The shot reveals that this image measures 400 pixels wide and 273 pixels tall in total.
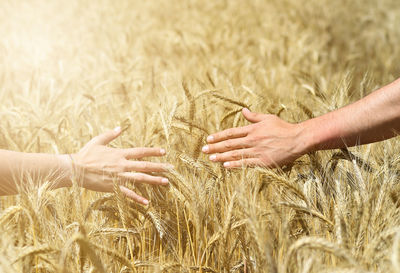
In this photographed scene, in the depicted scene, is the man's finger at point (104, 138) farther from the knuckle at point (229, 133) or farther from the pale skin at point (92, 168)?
the knuckle at point (229, 133)

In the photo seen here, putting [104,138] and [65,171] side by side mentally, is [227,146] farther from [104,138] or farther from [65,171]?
[65,171]

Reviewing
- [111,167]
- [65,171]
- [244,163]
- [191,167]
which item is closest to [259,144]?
[244,163]

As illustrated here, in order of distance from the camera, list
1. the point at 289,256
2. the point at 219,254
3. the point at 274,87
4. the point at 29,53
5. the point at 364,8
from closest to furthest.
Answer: the point at 289,256
the point at 219,254
the point at 274,87
the point at 29,53
the point at 364,8

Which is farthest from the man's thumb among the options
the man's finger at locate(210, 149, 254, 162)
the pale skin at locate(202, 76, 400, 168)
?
the man's finger at locate(210, 149, 254, 162)

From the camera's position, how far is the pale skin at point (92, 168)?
1.21m

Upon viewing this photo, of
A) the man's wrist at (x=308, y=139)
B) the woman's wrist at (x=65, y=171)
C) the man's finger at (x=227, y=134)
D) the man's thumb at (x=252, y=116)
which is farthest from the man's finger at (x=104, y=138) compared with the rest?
the man's wrist at (x=308, y=139)

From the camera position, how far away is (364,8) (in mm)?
5340

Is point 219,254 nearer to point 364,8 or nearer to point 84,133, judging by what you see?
point 84,133

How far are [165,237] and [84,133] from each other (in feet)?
2.56

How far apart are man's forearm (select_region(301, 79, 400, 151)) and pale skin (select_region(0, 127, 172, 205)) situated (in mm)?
521

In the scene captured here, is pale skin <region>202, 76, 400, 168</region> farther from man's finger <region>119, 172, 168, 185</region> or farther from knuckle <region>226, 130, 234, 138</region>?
man's finger <region>119, 172, 168, 185</region>

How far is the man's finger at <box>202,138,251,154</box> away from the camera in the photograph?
1383 mm

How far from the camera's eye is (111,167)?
1285 mm

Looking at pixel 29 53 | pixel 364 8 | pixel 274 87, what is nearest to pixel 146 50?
pixel 29 53
